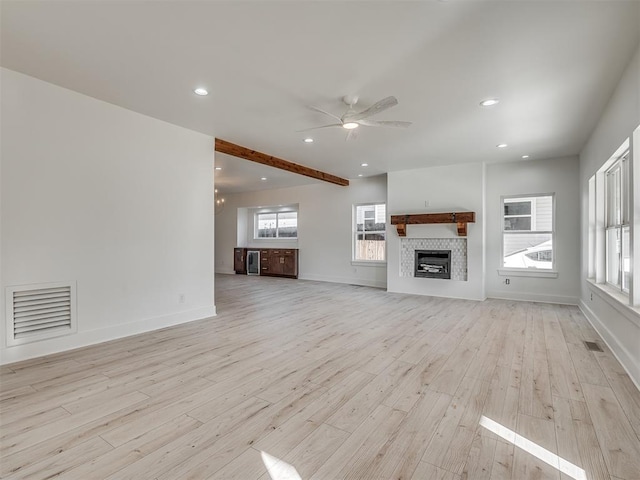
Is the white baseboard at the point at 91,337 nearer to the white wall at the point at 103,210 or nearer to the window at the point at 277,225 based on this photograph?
the white wall at the point at 103,210

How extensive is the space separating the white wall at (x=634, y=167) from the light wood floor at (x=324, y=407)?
0.23 meters

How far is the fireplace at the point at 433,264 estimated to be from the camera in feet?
21.1

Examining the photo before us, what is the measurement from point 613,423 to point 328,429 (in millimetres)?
1835

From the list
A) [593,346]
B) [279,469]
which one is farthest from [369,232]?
[279,469]

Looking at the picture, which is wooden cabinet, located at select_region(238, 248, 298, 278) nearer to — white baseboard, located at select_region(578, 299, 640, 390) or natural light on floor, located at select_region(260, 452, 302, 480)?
white baseboard, located at select_region(578, 299, 640, 390)

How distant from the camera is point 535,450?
1769 millimetres

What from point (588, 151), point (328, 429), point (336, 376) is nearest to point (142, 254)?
point (336, 376)

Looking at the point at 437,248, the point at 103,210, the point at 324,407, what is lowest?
the point at 324,407

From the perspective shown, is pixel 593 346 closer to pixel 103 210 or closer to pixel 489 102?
pixel 489 102

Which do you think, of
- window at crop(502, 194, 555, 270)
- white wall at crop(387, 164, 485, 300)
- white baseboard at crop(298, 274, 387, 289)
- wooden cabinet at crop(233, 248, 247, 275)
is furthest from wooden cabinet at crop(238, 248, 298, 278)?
window at crop(502, 194, 555, 270)

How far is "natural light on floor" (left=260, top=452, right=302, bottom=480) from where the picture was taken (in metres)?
1.55

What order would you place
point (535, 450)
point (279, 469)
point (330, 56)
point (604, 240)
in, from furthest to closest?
point (604, 240) → point (330, 56) → point (535, 450) → point (279, 469)

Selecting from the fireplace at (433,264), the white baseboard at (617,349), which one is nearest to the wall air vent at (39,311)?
the white baseboard at (617,349)

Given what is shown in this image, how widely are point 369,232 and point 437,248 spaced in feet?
6.57
